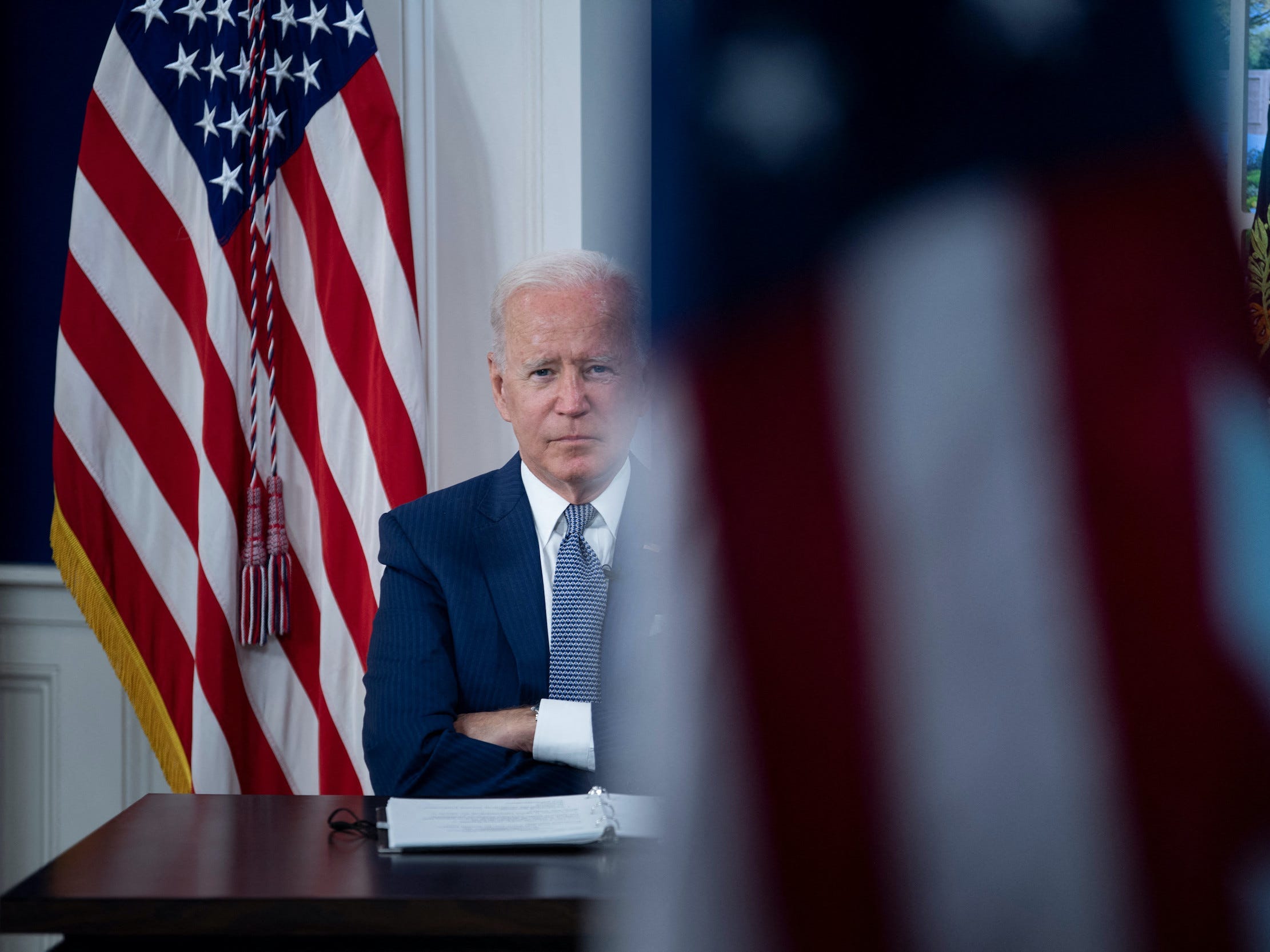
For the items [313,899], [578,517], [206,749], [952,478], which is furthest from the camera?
[206,749]

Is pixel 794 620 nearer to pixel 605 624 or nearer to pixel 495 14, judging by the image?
pixel 605 624

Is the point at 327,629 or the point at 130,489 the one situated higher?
the point at 130,489

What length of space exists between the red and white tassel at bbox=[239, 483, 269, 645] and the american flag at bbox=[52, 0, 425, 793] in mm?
36

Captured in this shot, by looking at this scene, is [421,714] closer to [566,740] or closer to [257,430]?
[566,740]

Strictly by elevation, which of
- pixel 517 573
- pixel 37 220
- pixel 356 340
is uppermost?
pixel 37 220

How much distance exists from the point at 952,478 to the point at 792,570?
0.05 metres

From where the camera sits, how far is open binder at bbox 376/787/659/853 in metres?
1.16

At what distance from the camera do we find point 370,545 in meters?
2.39

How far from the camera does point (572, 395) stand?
1878 mm

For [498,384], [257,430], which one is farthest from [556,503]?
[257,430]

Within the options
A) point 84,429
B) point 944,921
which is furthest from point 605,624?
point 944,921

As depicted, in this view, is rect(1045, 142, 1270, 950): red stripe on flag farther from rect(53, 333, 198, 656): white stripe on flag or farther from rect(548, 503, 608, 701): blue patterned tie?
rect(53, 333, 198, 656): white stripe on flag

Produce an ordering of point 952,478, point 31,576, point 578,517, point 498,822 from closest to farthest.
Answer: point 952,478
point 498,822
point 578,517
point 31,576

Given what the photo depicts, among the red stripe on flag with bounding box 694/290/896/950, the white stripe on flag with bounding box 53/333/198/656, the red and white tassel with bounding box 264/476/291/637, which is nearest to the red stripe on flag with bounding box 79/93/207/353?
the white stripe on flag with bounding box 53/333/198/656
